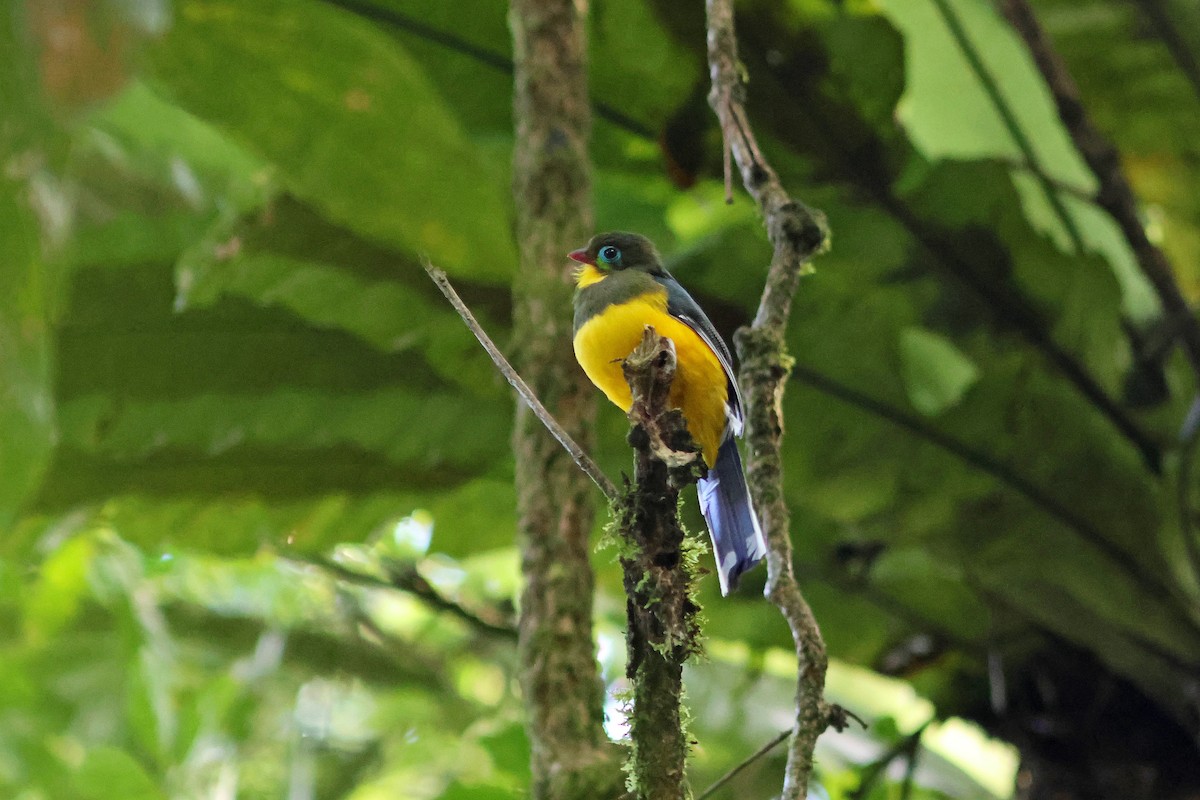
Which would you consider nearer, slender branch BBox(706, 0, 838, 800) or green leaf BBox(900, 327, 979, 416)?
slender branch BBox(706, 0, 838, 800)

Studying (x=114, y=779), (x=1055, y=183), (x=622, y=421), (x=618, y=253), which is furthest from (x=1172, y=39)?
(x=114, y=779)

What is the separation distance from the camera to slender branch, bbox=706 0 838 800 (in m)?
0.80

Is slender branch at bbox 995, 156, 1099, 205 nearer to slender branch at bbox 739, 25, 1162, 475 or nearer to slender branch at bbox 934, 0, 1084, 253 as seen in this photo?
slender branch at bbox 739, 25, 1162, 475

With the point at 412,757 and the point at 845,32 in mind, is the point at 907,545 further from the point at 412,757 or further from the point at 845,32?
the point at 412,757

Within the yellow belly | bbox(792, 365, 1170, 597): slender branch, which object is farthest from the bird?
bbox(792, 365, 1170, 597): slender branch

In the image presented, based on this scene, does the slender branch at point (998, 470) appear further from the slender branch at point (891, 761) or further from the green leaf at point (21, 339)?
the green leaf at point (21, 339)

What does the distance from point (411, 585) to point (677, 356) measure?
A: 50.7 inches

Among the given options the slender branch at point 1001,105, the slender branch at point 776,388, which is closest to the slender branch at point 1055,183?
the slender branch at point 1001,105

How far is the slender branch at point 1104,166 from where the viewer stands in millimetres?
2111

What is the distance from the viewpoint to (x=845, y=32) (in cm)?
220

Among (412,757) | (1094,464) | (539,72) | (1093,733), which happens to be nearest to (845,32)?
Answer: (539,72)

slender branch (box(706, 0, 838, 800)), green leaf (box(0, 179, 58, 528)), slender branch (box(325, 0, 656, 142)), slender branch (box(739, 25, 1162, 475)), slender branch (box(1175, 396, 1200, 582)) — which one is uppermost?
green leaf (box(0, 179, 58, 528))

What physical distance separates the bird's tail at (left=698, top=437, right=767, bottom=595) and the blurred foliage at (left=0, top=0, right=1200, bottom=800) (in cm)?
55

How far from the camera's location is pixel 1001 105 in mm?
2752
